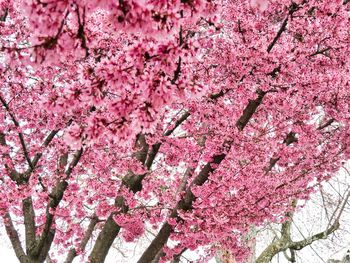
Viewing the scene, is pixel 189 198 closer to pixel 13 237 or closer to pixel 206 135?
pixel 206 135

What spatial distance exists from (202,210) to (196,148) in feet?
4.58

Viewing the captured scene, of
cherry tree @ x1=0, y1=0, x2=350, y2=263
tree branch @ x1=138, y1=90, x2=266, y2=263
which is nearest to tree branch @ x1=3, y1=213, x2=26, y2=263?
cherry tree @ x1=0, y1=0, x2=350, y2=263

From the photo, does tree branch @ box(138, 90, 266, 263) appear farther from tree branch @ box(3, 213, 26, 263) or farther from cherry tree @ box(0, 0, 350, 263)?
tree branch @ box(3, 213, 26, 263)

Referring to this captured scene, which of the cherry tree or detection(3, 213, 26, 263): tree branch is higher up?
the cherry tree

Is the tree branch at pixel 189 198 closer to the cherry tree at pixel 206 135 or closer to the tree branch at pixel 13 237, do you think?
the cherry tree at pixel 206 135

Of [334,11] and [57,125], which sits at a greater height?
[334,11]

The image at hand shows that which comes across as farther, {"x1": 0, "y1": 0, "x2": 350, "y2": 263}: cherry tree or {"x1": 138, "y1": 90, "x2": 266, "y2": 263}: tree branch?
{"x1": 138, "y1": 90, "x2": 266, "y2": 263}: tree branch

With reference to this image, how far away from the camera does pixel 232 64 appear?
6945 millimetres

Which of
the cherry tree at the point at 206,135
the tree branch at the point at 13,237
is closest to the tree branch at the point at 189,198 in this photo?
the cherry tree at the point at 206,135

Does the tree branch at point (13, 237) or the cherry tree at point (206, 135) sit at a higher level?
the cherry tree at point (206, 135)

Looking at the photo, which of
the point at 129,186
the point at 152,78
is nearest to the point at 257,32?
the point at 129,186

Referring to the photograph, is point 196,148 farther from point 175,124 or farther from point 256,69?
point 256,69

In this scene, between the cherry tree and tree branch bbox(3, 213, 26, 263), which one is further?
tree branch bbox(3, 213, 26, 263)

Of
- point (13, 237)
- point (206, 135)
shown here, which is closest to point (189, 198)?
point (206, 135)
